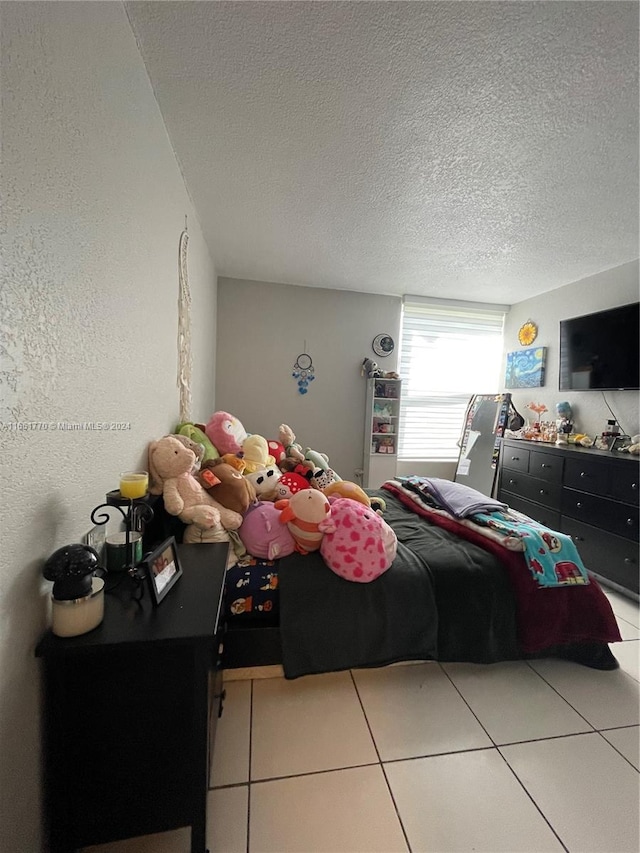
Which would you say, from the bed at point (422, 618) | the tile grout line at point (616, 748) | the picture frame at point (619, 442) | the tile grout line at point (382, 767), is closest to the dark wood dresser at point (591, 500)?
the picture frame at point (619, 442)

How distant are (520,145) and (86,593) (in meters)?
2.33

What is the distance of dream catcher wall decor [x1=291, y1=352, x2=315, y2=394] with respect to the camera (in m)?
3.56

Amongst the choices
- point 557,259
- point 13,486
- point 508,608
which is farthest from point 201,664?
point 557,259

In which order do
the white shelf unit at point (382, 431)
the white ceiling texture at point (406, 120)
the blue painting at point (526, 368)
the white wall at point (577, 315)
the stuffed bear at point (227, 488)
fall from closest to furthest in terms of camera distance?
the white ceiling texture at point (406, 120)
the stuffed bear at point (227, 488)
the white wall at point (577, 315)
the blue painting at point (526, 368)
the white shelf unit at point (382, 431)

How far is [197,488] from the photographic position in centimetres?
139

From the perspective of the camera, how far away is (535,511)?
2.86 meters

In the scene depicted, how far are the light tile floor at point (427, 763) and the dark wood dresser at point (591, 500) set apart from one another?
90 centimetres

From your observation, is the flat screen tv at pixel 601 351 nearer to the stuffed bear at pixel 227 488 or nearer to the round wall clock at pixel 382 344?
the round wall clock at pixel 382 344

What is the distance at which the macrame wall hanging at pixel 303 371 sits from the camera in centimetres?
356

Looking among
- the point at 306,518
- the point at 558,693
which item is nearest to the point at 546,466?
the point at 558,693

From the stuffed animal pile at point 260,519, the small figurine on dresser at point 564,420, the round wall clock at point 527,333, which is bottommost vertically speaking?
the stuffed animal pile at point 260,519

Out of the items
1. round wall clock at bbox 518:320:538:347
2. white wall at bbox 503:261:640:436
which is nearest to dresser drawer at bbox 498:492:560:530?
white wall at bbox 503:261:640:436

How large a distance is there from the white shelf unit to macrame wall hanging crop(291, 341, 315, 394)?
0.67 metres

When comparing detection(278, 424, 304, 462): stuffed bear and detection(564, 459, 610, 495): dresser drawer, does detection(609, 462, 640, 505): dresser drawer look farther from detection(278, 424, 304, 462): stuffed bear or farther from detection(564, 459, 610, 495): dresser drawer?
detection(278, 424, 304, 462): stuffed bear
